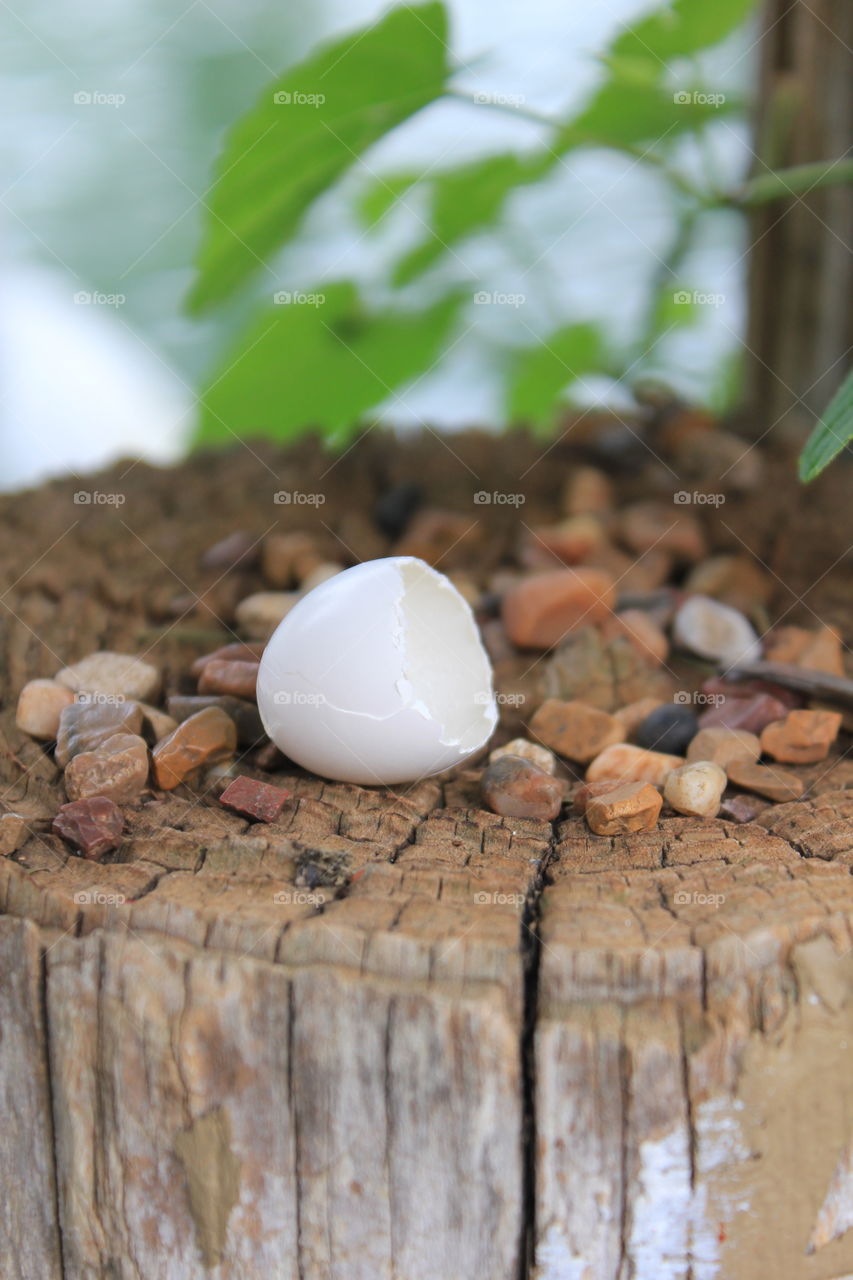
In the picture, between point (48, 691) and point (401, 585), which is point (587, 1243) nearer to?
point (401, 585)

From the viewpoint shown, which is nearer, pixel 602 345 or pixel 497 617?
pixel 497 617

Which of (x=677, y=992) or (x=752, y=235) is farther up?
(x=752, y=235)

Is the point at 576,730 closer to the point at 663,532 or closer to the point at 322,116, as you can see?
the point at 663,532

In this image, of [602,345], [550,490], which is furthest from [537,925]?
[602,345]

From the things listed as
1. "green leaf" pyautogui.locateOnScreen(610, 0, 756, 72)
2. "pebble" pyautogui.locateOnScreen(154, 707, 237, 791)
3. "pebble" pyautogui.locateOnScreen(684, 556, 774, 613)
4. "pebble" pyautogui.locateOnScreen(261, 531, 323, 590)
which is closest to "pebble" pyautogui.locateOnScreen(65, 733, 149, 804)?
"pebble" pyautogui.locateOnScreen(154, 707, 237, 791)

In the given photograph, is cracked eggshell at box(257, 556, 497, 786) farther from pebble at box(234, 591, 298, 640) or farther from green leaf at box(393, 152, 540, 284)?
green leaf at box(393, 152, 540, 284)
